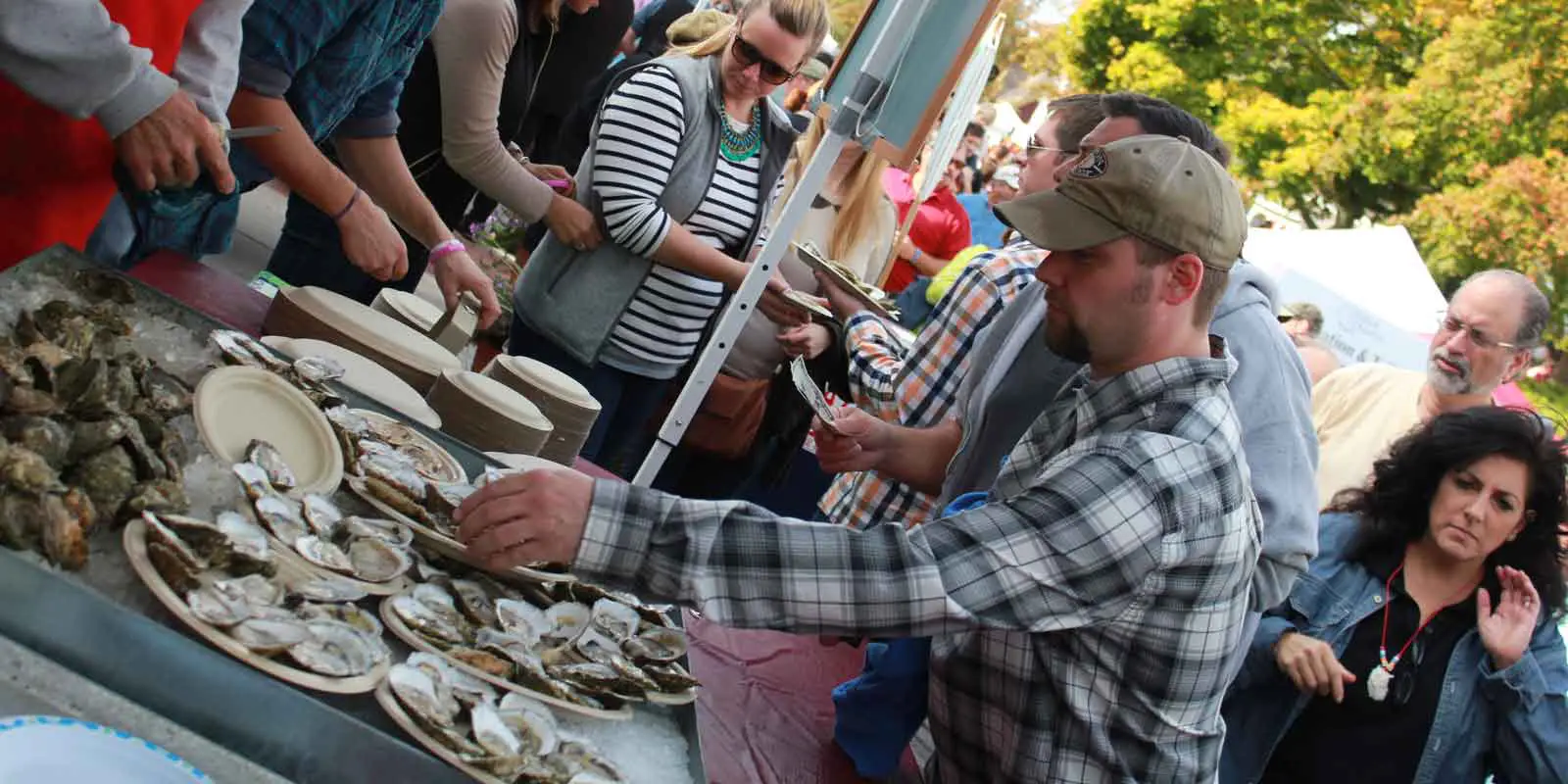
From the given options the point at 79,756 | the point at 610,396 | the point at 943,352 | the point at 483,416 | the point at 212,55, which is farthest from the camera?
the point at 610,396

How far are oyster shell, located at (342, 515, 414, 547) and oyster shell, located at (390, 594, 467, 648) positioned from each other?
0.42 feet

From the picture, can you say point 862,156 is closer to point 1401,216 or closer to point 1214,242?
point 1214,242

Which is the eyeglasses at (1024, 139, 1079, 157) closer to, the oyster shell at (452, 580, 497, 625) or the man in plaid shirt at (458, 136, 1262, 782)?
the man in plaid shirt at (458, 136, 1262, 782)

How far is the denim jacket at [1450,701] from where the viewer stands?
3408mm

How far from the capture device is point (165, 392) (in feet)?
5.49

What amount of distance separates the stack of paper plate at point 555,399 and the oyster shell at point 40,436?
1.20 m

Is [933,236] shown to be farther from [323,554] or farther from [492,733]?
[492,733]

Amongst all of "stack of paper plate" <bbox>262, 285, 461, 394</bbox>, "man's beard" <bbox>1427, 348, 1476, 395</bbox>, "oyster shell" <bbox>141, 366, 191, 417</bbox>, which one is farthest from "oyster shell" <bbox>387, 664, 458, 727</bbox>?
"man's beard" <bbox>1427, 348, 1476, 395</bbox>

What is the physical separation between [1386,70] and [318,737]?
23.3 metres

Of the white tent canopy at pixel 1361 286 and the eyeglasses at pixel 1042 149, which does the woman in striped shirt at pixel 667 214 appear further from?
the white tent canopy at pixel 1361 286

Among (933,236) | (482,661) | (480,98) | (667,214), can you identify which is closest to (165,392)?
(482,661)

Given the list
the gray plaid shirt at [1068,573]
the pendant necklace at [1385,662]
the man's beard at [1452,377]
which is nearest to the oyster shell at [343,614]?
the gray plaid shirt at [1068,573]

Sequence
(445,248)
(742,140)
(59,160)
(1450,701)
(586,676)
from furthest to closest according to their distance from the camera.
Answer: (742,140) < (1450,701) < (445,248) < (59,160) < (586,676)

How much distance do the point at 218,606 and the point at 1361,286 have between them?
10421mm
